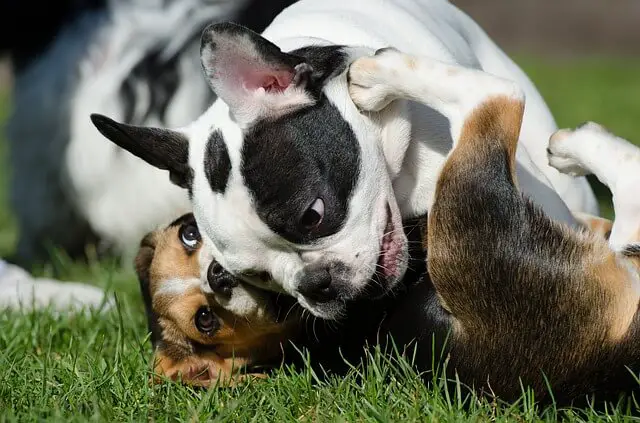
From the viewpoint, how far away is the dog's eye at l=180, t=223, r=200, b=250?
12.8 feet

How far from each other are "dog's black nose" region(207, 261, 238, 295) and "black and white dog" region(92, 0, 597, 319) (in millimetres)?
94

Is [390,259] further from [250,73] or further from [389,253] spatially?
[250,73]

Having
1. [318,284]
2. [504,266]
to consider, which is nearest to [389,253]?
[318,284]

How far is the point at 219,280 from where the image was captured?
3609 mm

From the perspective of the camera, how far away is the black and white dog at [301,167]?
3.28 meters

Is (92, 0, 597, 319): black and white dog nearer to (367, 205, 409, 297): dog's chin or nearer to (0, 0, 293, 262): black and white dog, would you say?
(367, 205, 409, 297): dog's chin

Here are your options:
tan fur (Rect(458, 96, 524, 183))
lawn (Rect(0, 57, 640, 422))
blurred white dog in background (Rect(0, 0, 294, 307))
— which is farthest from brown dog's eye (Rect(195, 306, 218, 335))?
blurred white dog in background (Rect(0, 0, 294, 307))

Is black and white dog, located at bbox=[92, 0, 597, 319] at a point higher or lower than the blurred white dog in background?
higher

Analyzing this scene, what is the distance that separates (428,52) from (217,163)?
39.0 inches

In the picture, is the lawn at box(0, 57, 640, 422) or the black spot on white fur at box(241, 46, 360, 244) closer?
the lawn at box(0, 57, 640, 422)

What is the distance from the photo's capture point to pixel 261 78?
11.1 ft

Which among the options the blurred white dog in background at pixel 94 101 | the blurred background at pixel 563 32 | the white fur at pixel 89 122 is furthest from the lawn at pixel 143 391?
the blurred background at pixel 563 32

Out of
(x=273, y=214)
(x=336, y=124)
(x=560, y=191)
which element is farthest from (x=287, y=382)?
(x=560, y=191)

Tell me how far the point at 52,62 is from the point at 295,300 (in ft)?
9.74
